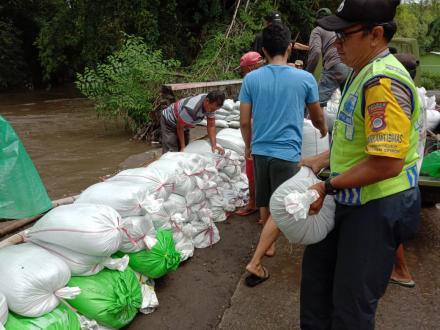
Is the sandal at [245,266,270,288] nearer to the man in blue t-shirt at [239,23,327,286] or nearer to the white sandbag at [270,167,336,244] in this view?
the man in blue t-shirt at [239,23,327,286]

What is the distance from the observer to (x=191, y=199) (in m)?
3.64

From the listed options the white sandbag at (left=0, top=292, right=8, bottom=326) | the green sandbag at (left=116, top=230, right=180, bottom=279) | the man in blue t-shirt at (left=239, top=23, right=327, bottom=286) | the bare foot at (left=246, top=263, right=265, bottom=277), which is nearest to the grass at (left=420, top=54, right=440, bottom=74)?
the man in blue t-shirt at (left=239, top=23, right=327, bottom=286)

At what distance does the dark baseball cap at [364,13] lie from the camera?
1.56m

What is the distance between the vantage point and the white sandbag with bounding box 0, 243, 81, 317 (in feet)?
6.82

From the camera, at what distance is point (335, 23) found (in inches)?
64.5

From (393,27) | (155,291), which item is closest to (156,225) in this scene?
(155,291)

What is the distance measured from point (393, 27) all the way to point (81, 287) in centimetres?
202

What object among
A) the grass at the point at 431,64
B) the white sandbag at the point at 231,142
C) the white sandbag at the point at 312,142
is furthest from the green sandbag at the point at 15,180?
the grass at the point at 431,64

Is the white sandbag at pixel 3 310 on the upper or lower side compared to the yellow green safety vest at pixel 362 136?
lower

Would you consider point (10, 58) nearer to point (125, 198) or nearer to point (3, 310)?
point (125, 198)

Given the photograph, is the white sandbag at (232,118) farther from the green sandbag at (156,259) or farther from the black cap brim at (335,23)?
the black cap brim at (335,23)

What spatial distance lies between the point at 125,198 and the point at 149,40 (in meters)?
10.5

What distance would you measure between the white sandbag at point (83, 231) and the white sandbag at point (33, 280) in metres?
0.11

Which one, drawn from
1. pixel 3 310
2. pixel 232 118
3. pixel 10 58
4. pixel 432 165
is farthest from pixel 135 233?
pixel 10 58
